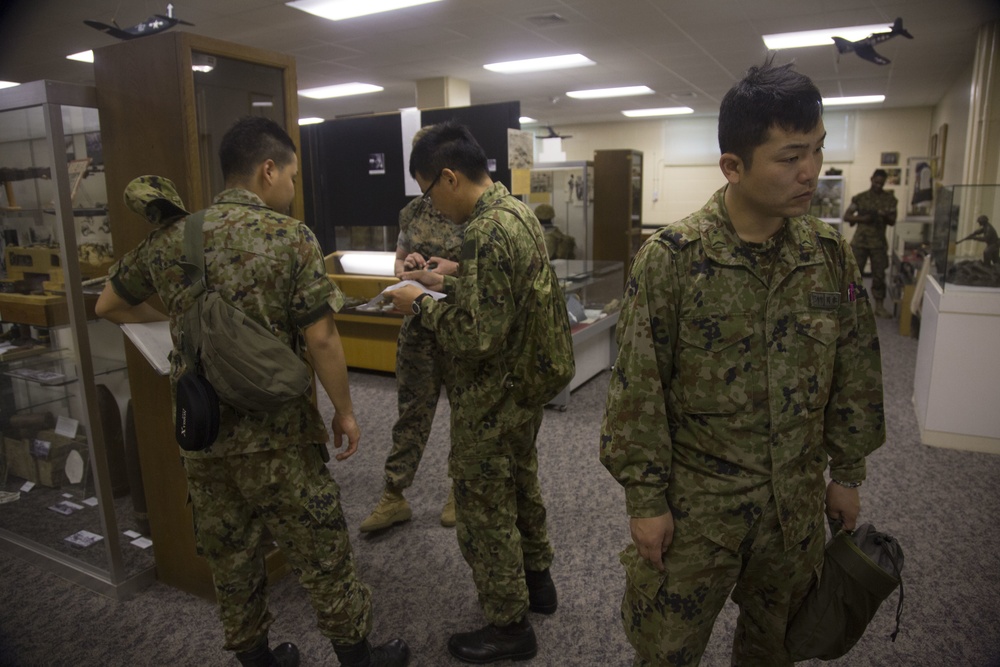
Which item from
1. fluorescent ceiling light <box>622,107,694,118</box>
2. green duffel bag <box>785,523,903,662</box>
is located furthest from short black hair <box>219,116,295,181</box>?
fluorescent ceiling light <box>622,107,694,118</box>

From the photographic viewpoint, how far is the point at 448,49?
713 centimetres

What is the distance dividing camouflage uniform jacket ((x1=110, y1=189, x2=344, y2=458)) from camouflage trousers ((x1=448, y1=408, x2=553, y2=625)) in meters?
0.49

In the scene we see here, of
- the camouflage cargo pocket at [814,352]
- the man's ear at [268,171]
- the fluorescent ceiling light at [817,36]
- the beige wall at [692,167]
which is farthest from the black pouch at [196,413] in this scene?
the beige wall at [692,167]

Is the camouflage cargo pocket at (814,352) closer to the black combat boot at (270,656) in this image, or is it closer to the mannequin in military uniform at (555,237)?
the black combat boot at (270,656)

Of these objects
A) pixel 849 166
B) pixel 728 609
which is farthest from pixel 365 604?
pixel 849 166

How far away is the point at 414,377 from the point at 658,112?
474 inches

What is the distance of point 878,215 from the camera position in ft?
25.1

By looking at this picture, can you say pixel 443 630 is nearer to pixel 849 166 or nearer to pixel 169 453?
pixel 169 453

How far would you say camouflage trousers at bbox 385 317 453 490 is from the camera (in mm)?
2814

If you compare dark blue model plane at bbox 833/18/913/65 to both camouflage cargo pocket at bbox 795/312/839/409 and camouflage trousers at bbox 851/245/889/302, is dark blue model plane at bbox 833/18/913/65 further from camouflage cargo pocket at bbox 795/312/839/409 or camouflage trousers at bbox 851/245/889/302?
camouflage cargo pocket at bbox 795/312/839/409

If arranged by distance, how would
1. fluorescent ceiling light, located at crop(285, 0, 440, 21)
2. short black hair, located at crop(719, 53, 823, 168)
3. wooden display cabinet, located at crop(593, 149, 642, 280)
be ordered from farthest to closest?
wooden display cabinet, located at crop(593, 149, 642, 280)
fluorescent ceiling light, located at crop(285, 0, 440, 21)
short black hair, located at crop(719, 53, 823, 168)

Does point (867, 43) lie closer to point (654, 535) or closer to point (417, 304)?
point (417, 304)

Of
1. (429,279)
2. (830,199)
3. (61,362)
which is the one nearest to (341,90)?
(61,362)

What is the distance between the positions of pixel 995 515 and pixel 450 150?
303 centimetres
